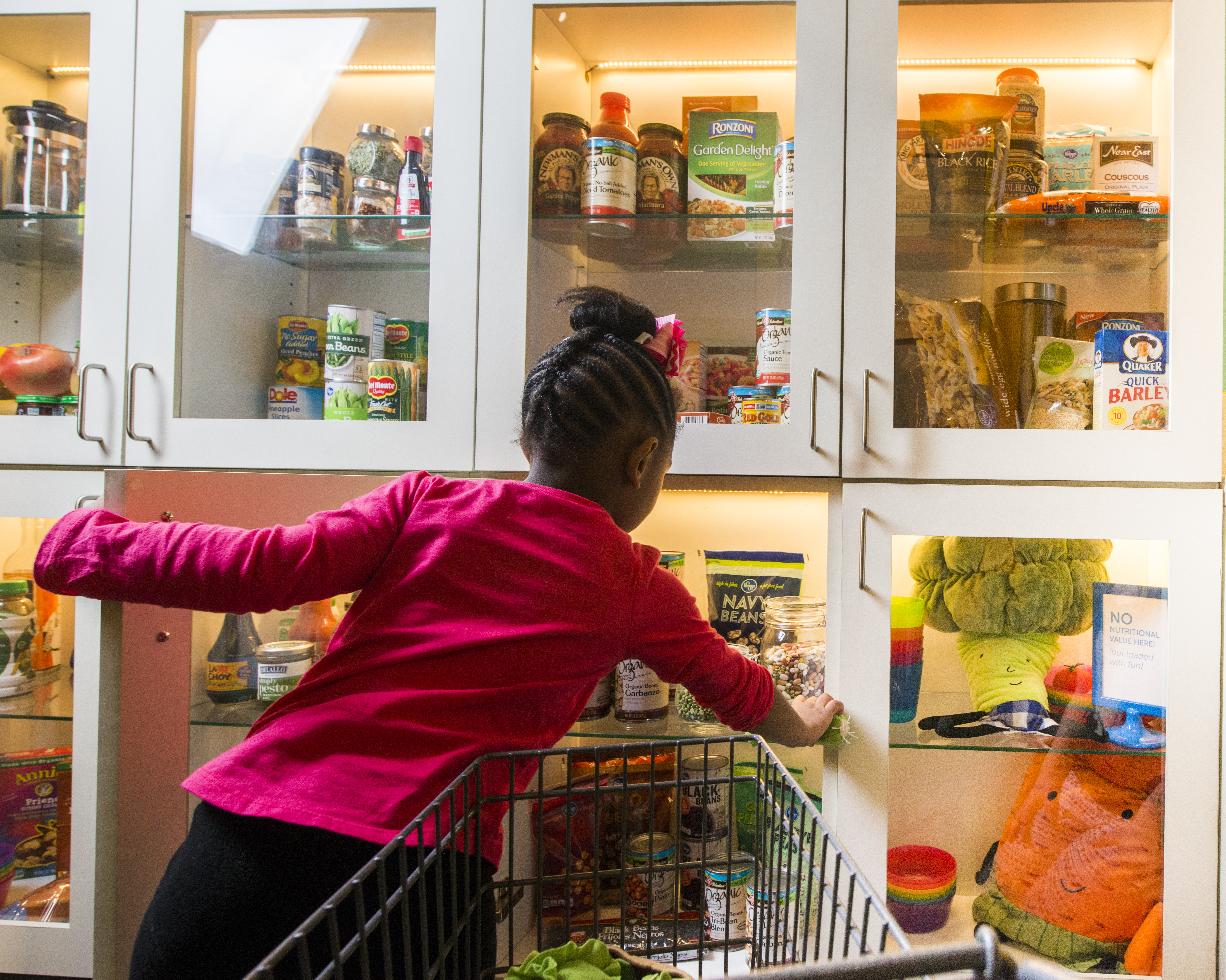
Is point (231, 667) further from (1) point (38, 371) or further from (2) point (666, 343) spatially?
(2) point (666, 343)

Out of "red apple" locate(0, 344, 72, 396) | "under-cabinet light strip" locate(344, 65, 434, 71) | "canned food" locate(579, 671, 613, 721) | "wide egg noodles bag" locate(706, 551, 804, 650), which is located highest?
"under-cabinet light strip" locate(344, 65, 434, 71)

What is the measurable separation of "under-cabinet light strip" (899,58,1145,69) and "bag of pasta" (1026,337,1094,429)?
1.36 ft

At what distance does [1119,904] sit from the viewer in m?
1.03

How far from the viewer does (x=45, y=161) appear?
3.93 feet

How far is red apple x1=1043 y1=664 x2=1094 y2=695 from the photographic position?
42.5 inches

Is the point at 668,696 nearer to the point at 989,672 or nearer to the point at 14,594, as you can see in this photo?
the point at 989,672

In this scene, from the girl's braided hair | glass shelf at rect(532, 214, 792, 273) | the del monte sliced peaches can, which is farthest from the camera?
the del monte sliced peaches can

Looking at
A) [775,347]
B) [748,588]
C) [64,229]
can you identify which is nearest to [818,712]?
[748,588]

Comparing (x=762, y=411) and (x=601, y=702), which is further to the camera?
(x=601, y=702)

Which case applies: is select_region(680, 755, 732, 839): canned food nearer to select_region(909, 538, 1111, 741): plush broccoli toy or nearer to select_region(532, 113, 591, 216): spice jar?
select_region(909, 538, 1111, 741): plush broccoli toy

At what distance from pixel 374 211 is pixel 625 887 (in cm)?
97

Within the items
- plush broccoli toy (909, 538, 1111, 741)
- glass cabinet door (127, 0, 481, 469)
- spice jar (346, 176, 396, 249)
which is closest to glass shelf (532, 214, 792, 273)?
glass cabinet door (127, 0, 481, 469)

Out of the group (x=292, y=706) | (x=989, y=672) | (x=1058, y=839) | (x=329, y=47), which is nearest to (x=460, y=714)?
(x=292, y=706)

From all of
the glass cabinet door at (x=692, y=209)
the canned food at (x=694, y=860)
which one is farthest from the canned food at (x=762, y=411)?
the canned food at (x=694, y=860)
